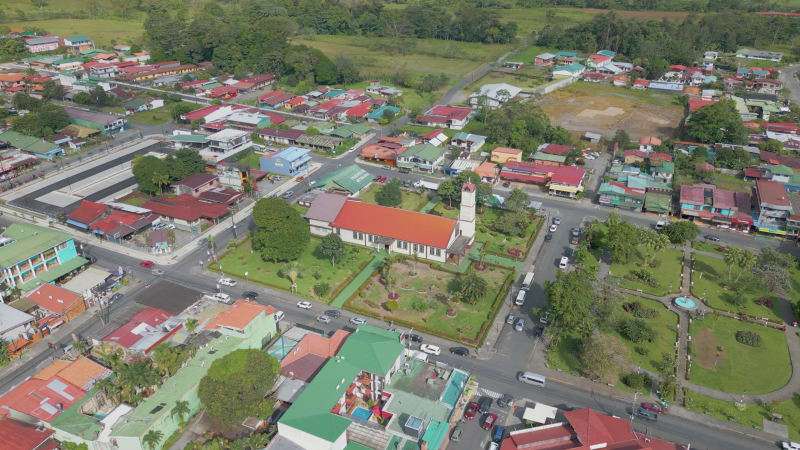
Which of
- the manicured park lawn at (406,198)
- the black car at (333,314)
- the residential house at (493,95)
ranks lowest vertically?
the black car at (333,314)

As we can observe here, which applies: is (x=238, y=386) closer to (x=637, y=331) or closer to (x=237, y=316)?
(x=237, y=316)

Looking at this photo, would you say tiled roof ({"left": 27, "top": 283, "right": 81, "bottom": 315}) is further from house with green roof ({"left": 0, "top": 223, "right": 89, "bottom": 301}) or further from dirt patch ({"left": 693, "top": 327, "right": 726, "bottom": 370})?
dirt patch ({"left": 693, "top": 327, "right": 726, "bottom": 370})

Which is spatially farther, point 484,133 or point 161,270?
point 484,133

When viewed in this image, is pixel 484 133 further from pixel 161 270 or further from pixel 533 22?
pixel 533 22

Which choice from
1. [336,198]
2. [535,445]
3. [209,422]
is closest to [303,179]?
[336,198]

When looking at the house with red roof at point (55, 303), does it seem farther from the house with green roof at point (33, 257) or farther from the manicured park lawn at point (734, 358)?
the manicured park lawn at point (734, 358)

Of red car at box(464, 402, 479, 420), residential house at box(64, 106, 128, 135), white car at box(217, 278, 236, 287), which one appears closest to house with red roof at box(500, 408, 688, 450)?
red car at box(464, 402, 479, 420)

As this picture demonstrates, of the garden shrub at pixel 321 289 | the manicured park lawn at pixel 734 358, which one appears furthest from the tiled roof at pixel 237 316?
the manicured park lawn at pixel 734 358
